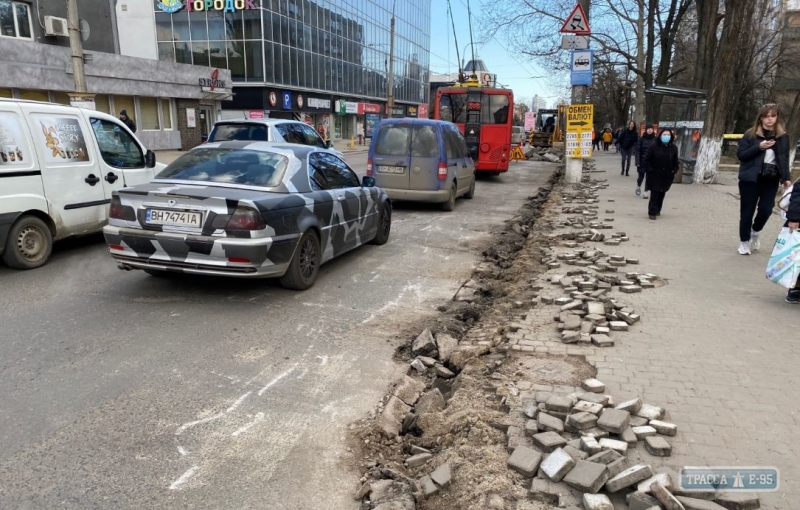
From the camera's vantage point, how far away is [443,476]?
295 centimetres

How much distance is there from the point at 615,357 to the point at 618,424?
4.20 ft

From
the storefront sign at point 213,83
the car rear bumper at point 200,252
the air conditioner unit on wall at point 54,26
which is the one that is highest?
the air conditioner unit on wall at point 54,26

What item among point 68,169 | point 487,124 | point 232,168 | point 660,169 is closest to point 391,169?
point 660,169

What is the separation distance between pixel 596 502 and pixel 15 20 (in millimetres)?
28226

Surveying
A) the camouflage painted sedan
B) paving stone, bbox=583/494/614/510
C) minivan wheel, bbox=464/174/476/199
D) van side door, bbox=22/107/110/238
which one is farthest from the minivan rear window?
paving stone, bbox=583/494/614/510

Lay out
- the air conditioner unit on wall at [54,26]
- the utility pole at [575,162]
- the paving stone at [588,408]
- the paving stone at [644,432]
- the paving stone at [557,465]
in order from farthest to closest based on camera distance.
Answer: the air conditioner unit on wall at [54,26]
the utility pole at [575,162]
the paving stone at [588,408]
the paving stone at [644,432]
the paving stone at [557,465]

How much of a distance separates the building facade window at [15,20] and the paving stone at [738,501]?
28033 mm

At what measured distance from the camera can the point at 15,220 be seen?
6.61 meters

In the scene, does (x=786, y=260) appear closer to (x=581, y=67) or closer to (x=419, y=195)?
(x=419, y=195)

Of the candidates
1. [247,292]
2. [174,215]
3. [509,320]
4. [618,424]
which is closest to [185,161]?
[174,215]

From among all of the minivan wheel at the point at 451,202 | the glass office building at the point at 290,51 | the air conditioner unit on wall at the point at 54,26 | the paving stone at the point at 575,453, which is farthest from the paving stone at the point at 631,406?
the glass office building at the point at 290,51

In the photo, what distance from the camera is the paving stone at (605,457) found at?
115 inches

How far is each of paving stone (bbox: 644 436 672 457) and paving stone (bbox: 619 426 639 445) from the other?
6 cm

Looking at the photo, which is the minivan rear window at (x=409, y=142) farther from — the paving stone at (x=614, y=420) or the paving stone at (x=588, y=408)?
the paving stone at (x=614, y=420)
